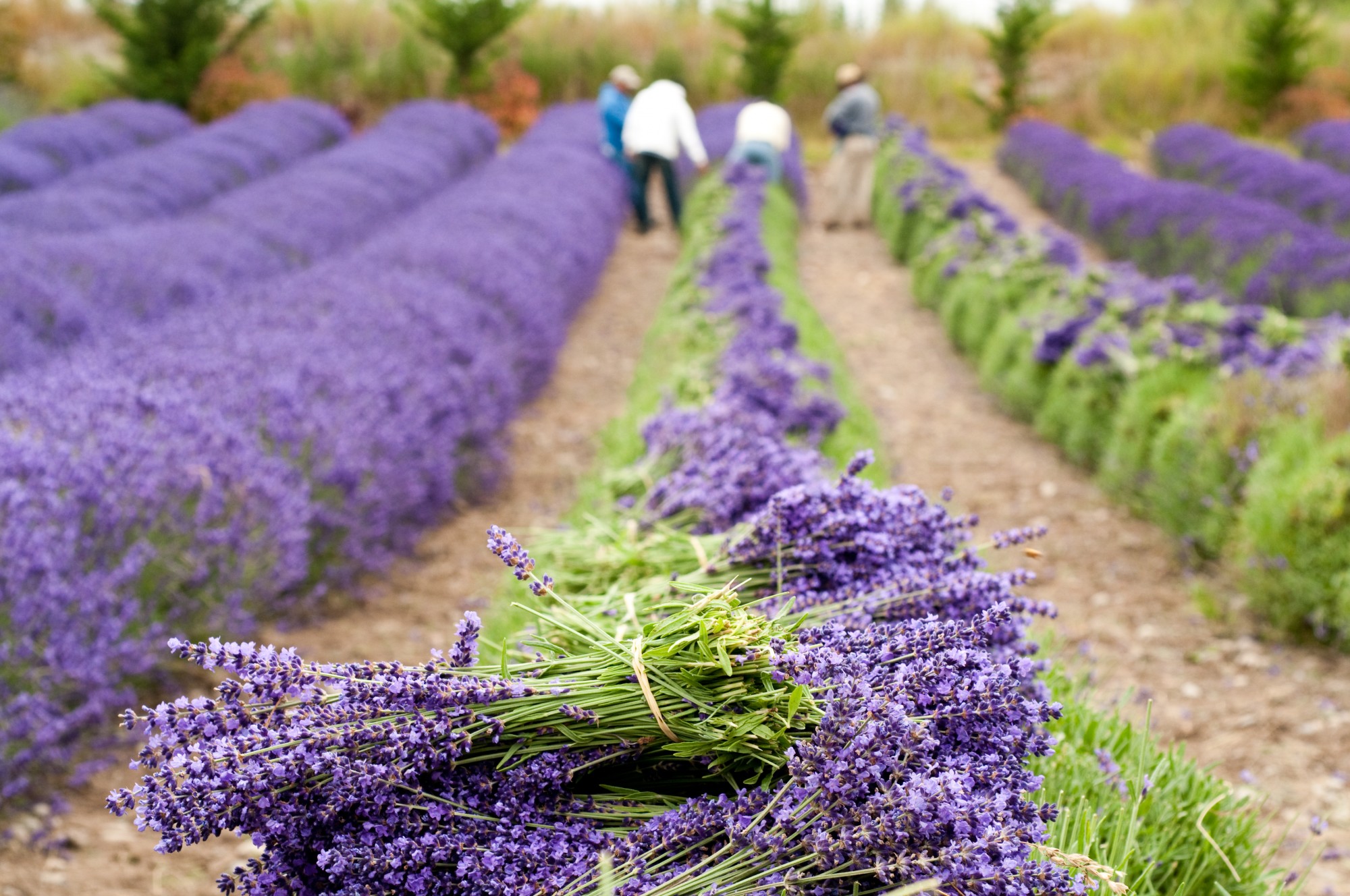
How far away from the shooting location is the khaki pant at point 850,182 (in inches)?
493

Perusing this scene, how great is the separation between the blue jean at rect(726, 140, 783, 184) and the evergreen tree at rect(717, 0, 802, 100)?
35.2 ft

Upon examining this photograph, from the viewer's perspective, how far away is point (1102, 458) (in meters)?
5.45

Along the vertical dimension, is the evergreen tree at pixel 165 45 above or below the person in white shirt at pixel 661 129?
above

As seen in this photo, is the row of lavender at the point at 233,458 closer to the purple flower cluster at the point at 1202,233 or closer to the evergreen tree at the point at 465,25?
the purple flower cluster at the point at 1202,233

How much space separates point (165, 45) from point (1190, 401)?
60.7 ft

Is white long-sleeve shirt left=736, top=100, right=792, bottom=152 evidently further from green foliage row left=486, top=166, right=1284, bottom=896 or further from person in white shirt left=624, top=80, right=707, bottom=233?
green foliage row left=486, top=166, right=1284, bottom=896

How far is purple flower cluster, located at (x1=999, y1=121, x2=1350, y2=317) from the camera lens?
7242 millimetres

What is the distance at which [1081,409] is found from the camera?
556 cm

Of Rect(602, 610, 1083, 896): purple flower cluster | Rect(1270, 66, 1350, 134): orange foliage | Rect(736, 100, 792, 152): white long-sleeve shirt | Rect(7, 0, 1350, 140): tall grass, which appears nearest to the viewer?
Rect(602, 610, 1083, 896): purple flower cluster

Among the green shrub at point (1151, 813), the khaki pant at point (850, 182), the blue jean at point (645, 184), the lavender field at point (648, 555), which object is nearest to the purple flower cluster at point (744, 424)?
the lavender field at point (648, 555)

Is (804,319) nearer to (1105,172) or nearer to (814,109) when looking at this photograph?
(1105,172)

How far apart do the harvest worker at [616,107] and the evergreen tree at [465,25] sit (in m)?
10.0

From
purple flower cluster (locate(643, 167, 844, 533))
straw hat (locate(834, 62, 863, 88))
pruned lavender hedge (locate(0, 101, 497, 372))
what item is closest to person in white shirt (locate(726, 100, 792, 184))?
straw hat (locate(834, 62, 863, 88))

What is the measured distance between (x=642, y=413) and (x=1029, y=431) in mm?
3246
